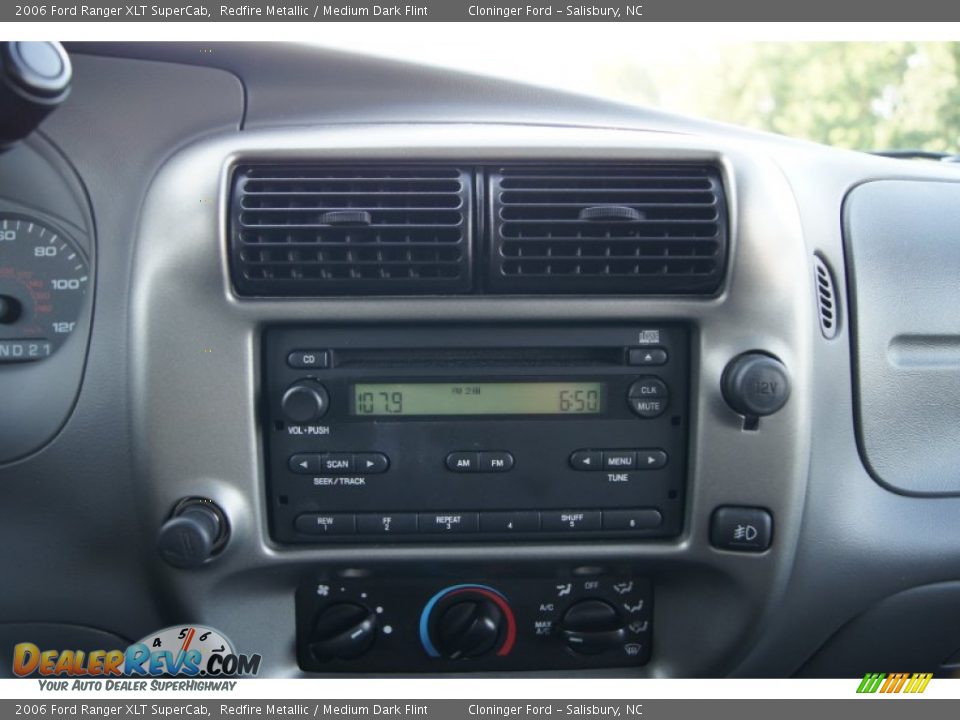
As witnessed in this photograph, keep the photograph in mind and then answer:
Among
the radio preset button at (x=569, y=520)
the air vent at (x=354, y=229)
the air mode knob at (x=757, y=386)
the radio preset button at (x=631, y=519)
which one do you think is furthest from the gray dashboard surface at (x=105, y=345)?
the air mode knob at (x=757, y=386)

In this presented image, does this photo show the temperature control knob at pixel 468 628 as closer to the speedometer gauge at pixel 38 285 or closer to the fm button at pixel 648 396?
the fm button at pixel 648 396

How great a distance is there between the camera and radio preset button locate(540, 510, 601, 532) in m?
1.55

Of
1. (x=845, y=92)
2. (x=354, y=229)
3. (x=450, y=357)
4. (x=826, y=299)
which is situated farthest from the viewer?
(x=845, y=92)

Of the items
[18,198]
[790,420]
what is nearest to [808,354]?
[790,420]

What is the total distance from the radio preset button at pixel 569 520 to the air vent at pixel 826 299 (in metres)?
0.67

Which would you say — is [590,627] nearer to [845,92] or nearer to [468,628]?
[468,628]

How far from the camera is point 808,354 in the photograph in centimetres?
157

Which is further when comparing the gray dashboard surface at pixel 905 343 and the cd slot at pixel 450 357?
the gray dashboard surface at pixel 905 343

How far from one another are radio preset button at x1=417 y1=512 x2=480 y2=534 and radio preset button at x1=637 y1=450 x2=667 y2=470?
0.37 metres

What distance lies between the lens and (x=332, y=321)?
150 centimetres

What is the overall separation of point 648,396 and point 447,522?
50 centimetres

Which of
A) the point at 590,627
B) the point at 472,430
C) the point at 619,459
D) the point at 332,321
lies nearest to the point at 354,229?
the point at 332,321

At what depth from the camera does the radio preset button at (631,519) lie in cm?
156
